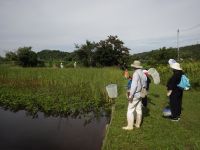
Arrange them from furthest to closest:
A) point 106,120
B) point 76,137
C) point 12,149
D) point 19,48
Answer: point 19,48 < point 106,120 < point 76,137 < point 12,149

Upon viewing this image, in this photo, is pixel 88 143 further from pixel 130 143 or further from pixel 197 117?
pixel 197 117

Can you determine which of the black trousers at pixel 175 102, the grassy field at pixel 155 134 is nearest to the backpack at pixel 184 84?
the black trousers at pixel 175 102

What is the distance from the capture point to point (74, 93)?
13.0 m

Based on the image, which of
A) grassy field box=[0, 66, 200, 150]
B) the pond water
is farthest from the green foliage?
the pond water

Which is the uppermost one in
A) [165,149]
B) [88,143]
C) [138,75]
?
[138,75]

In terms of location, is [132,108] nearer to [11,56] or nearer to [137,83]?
[137,83]

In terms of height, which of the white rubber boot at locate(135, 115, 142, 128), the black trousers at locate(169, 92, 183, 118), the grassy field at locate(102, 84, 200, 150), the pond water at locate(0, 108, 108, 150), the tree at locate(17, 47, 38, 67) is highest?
the tree at locate(17, 47, 38, 67)

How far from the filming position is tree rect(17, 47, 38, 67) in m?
39.5

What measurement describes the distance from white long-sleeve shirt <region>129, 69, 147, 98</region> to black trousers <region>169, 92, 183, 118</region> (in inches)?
56.0

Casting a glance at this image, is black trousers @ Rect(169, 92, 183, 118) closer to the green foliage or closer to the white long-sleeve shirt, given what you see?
the white long-sleeve shirt

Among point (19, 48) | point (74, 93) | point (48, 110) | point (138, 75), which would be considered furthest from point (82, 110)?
point (19, 48)

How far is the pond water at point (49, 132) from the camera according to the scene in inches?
269

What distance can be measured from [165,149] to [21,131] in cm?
477

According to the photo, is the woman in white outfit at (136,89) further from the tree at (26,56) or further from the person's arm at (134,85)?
the tree at (26,56)
